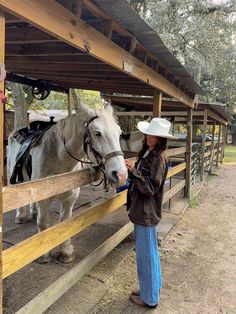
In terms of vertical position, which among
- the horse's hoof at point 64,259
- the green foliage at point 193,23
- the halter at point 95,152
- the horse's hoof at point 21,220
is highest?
the green foliage at point 193,23

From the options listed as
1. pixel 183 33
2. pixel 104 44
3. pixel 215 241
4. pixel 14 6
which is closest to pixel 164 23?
pixel 183 33

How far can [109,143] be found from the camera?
2678 mm

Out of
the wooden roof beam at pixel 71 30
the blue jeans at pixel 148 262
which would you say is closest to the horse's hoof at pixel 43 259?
the blue jeans at pixel 148 262

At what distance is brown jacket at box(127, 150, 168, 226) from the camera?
2.87 meters

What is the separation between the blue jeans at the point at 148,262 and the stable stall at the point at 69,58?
496 mm

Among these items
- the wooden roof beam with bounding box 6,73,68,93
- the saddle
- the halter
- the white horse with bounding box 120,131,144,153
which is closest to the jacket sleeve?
the halter

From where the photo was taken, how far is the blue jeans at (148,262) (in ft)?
9.84

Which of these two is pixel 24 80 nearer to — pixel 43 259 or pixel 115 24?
pixel 115 24

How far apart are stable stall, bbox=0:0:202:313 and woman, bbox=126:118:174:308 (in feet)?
1.49

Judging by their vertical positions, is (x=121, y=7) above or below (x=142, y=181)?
above

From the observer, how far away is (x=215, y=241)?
5.28 meters

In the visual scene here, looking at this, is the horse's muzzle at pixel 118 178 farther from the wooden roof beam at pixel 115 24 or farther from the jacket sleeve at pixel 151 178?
the wooden roof beam at pixel 115 24

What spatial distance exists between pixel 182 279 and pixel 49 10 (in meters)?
3.33

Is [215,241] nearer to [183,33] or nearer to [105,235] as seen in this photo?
[105,235]
